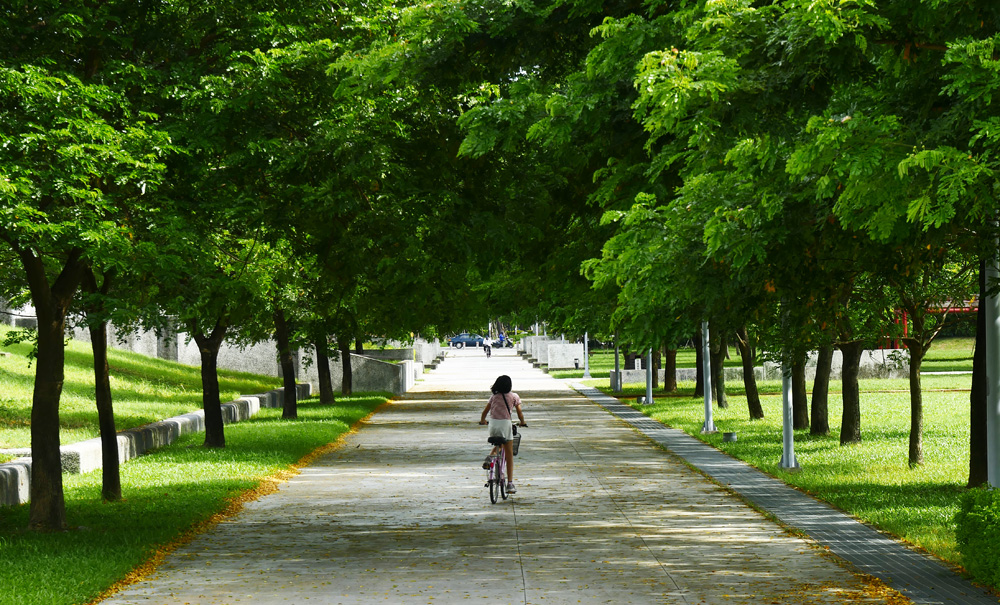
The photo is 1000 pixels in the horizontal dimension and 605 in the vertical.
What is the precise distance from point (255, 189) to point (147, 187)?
5.77 feet

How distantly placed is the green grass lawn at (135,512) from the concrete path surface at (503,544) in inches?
17.1

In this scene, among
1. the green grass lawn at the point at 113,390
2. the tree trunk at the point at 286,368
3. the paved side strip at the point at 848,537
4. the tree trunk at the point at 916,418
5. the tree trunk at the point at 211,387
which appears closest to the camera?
the paved side strip at the point at 848,537

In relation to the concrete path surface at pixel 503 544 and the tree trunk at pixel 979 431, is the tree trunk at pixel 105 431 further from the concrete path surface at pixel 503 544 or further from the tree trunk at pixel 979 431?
the tree trunk at pixel 979 431

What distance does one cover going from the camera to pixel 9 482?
1405 cm

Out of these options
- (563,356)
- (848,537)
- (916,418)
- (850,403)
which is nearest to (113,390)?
(850,403)

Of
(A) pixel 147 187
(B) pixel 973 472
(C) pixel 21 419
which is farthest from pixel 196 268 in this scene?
(C) pixel 21 419

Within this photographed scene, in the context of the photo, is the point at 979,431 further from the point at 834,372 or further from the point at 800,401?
the point at 834,372

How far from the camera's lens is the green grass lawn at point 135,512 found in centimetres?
948

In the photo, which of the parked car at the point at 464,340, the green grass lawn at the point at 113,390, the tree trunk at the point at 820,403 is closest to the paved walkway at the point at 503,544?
the tree trunk at the point at 820,403

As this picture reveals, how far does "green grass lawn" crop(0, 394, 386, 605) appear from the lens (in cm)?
948

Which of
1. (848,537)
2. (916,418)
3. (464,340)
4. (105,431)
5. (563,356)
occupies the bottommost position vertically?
(464,340)

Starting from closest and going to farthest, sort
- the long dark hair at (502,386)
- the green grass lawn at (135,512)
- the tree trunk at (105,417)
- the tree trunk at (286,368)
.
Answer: the green grass lawn at (135,512) → the tree trunk at (105,417) → the long dark hair at (502,386) → the tree trunk at (286,368)

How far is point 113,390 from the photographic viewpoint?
28719mm

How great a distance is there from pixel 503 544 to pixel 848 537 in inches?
139
